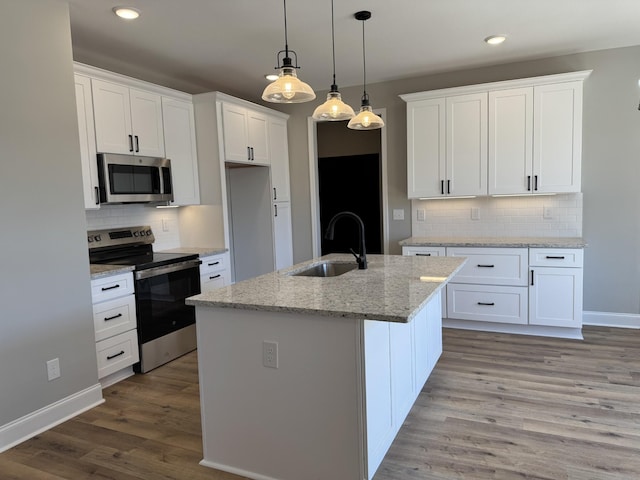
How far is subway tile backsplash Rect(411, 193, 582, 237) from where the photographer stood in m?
4.36

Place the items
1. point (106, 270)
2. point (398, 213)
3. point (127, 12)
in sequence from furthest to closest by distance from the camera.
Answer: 1. point (398, 213)
2. point (106, 270)
3. point (127, 12)

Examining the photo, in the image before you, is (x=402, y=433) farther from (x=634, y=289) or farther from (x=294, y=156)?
(x=294, y=156)

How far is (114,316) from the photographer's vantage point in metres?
3.21

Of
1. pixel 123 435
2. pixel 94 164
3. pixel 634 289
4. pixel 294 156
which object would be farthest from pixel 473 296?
pixel 94 164

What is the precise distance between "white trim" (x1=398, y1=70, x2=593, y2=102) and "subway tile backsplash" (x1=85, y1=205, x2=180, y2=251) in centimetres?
264

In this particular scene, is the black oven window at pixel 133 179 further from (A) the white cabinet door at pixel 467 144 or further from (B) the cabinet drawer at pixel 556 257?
(B) the cabinet drawer at pixel 556 257

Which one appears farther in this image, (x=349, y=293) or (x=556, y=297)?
(x=556, y=297)

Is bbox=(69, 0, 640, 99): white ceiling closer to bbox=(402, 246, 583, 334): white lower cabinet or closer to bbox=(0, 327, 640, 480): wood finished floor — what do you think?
bbox=(402, 246, 583, 334): white lower cabinet

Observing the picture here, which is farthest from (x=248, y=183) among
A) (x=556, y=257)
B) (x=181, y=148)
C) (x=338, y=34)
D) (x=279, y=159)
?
(x=556, y=257)

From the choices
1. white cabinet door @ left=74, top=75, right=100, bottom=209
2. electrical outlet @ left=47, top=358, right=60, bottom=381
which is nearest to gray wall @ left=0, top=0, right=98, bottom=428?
electrical outlet @ left=47, top=358, right=60, bottom=381

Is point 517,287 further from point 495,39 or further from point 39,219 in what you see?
point 39,219

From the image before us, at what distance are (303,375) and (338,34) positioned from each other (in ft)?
8.79

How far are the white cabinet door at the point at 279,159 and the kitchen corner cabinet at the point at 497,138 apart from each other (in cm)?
151

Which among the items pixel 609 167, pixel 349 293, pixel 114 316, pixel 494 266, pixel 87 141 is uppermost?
pixel 87 141
